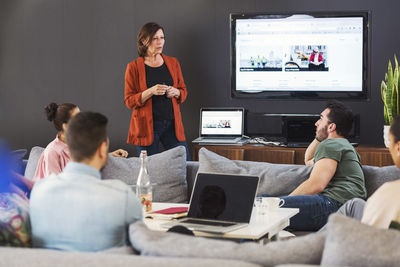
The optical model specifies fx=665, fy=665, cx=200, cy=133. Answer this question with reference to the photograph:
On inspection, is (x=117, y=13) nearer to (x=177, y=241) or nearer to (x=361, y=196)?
(x=361, y=196)

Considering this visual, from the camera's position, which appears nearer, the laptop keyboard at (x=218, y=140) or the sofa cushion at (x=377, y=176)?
the sofa cushion at (x=377, y=176)

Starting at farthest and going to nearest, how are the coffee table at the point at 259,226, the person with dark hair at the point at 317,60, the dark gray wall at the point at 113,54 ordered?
1. the dark gray wall at the point at 113,54
2. the person with dark hair at the point at 317,60
3. the coffee table at the point at 259,226

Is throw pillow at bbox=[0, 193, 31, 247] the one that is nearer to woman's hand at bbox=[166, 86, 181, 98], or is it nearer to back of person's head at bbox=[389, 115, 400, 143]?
back of person's head at bbox=[389, 115, 400, 143]

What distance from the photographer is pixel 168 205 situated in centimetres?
357

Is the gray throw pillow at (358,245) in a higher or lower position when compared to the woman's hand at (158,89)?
lower

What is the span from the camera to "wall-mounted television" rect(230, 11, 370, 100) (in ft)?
18.9

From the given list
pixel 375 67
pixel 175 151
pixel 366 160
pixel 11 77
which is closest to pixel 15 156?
pixel 175 151

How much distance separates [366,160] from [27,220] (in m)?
3.54

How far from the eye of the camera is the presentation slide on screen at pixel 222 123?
5934 mm

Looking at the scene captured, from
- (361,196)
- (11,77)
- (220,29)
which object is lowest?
(361,196)

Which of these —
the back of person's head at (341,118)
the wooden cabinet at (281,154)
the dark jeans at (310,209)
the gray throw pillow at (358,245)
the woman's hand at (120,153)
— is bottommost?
the dark jeans at (310,209)

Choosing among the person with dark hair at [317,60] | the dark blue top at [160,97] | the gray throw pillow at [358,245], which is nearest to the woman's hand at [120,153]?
the dark blue top at [160,97]

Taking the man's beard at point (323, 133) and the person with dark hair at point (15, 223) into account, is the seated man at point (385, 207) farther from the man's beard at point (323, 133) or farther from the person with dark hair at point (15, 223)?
the man's beard at point (323, 133)

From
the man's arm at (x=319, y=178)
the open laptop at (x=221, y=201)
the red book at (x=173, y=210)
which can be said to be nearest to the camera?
the open laptop at (x=221, y=201)
